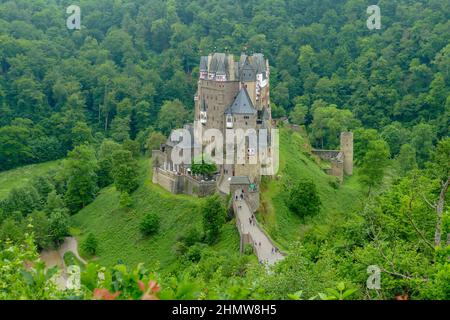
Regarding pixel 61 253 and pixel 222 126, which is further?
pixel 61 253

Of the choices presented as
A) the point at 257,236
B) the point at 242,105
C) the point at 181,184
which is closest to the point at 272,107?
the point at 242,105

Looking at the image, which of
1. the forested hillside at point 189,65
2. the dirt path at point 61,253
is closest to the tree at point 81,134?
the forested hillside at point 189,65

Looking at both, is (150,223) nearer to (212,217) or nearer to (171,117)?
(212,217)

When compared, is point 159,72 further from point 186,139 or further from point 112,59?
point 186,139

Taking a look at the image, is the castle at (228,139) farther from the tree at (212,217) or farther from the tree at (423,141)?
the tree at (423,141)
